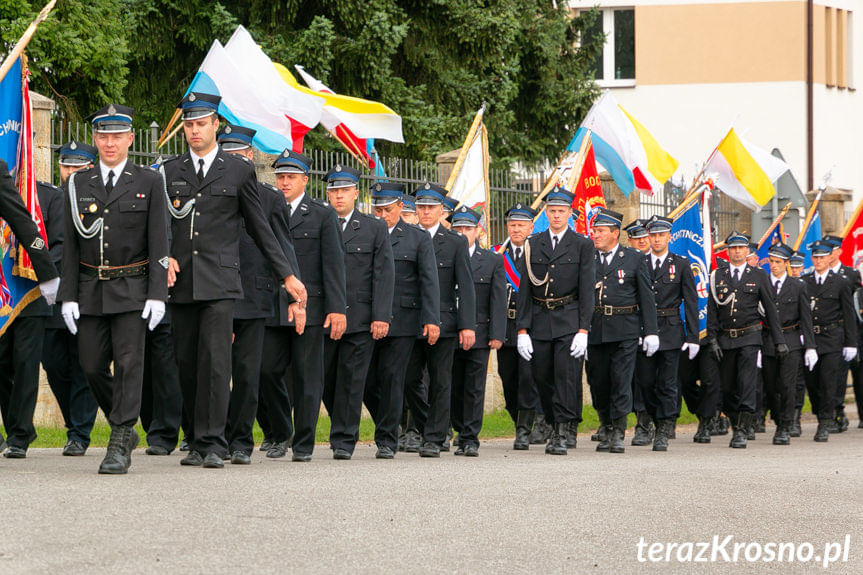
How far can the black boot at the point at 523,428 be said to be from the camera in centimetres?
1375

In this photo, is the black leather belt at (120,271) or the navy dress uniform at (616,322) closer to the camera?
the black leather belt at (120,271)

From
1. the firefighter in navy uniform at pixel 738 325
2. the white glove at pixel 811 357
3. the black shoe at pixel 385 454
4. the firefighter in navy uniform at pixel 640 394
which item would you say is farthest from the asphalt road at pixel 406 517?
the white glove at pixel 811 357

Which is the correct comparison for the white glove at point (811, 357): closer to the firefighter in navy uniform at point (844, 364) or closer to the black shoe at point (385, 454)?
the firefighter in navy uniform at point (844, 364)

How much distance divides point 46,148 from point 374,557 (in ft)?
27.1

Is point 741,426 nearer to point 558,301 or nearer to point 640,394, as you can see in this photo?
point 640,394

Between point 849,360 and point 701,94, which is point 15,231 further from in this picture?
point 701,94

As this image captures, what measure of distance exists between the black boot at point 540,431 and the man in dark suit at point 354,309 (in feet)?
11.9

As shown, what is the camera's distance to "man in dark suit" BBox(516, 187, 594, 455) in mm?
13156

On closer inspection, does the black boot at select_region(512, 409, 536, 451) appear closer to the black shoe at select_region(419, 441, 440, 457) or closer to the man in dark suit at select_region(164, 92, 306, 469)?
the black shoe at select_region(419, 441, 440, 457)

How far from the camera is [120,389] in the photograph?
8977 mm

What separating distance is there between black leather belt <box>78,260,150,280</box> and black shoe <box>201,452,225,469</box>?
120 centimetres

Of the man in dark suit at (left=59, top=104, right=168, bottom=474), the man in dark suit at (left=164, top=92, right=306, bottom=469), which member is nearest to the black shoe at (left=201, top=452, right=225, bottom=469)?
the man in dark suit at (left=164, top=92, right=306, bottom=469)

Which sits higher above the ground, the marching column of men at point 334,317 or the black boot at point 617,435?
the marching column of men at point 334,317

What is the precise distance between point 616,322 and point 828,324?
192 inches
